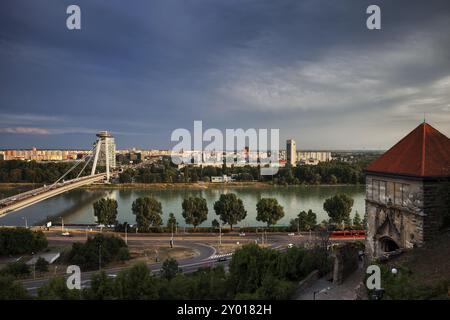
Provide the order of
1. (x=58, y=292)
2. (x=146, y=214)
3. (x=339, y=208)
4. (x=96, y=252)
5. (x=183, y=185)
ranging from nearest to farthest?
1. (x=58, y=292)
2. (x=96, y=252)
3. (x=146, y=214)
4. (x=339, y=208)
5. (x=183, y=185)

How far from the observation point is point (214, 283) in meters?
7.72

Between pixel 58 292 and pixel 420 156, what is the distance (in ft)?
27.4

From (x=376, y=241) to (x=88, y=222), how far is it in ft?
74.2

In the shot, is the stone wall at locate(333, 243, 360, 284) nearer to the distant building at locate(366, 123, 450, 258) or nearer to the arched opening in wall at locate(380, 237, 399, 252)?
the distant building at locate(366, 123, 450, 258)

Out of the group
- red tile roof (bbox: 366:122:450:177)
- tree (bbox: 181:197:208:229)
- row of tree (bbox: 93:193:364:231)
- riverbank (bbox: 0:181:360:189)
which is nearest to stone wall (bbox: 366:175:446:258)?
red tile roof (bbox: 366:122:450:177)

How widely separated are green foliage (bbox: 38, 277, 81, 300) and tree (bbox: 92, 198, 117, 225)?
60.1ft

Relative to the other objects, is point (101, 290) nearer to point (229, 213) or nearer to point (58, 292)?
point (58, 292)

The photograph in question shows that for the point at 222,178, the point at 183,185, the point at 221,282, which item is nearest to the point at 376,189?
the point at 221,282

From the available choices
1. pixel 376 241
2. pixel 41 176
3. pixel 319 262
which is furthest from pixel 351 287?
pixel 41 176

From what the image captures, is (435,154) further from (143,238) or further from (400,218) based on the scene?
(143,238)

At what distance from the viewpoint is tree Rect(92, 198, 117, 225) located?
2522cm

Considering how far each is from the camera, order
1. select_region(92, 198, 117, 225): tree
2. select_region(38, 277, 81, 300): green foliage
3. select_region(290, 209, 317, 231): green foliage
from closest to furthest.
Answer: select_region(38, 277, 81, 300): green foliage < select_region(290, 209, 317, 231): green foliage < select_region(92, 198, 117, 225): tree

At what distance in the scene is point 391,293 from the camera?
5.69 m

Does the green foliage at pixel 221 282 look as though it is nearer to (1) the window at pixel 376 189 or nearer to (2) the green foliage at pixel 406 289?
(2) the green foliage at pixel 406 289
